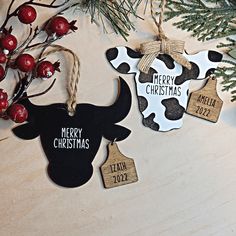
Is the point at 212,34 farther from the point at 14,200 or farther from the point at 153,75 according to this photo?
the point at 14,200

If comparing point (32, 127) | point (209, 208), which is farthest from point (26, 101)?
point (209, 208)

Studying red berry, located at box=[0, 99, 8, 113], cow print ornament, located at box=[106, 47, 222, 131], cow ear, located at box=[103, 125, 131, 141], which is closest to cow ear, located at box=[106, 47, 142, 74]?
cow print ornament, located at box=[106, 47, 222, 131]

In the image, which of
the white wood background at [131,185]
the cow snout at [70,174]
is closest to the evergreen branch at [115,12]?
the white wood background at [131,185]

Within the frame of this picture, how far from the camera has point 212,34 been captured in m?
1.02

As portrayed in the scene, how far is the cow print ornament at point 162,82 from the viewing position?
99cm

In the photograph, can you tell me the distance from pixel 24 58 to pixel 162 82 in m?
0.26

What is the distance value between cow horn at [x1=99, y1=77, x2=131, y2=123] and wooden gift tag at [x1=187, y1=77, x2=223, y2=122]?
121 millimetres

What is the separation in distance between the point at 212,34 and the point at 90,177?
13.8 inches

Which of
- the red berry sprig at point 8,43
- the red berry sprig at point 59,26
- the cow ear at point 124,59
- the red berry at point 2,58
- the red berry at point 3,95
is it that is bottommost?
the red berry at point 3,95

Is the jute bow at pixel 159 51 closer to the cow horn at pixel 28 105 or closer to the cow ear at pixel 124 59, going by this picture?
the cow ear at pixel 124 59

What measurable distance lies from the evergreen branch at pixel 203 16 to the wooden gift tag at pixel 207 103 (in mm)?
88

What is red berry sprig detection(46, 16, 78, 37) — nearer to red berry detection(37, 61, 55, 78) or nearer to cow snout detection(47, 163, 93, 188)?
red berry detection(37, 61, 55, 78)

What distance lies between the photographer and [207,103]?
1.03m

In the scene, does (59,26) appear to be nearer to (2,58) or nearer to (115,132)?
(2,58)
